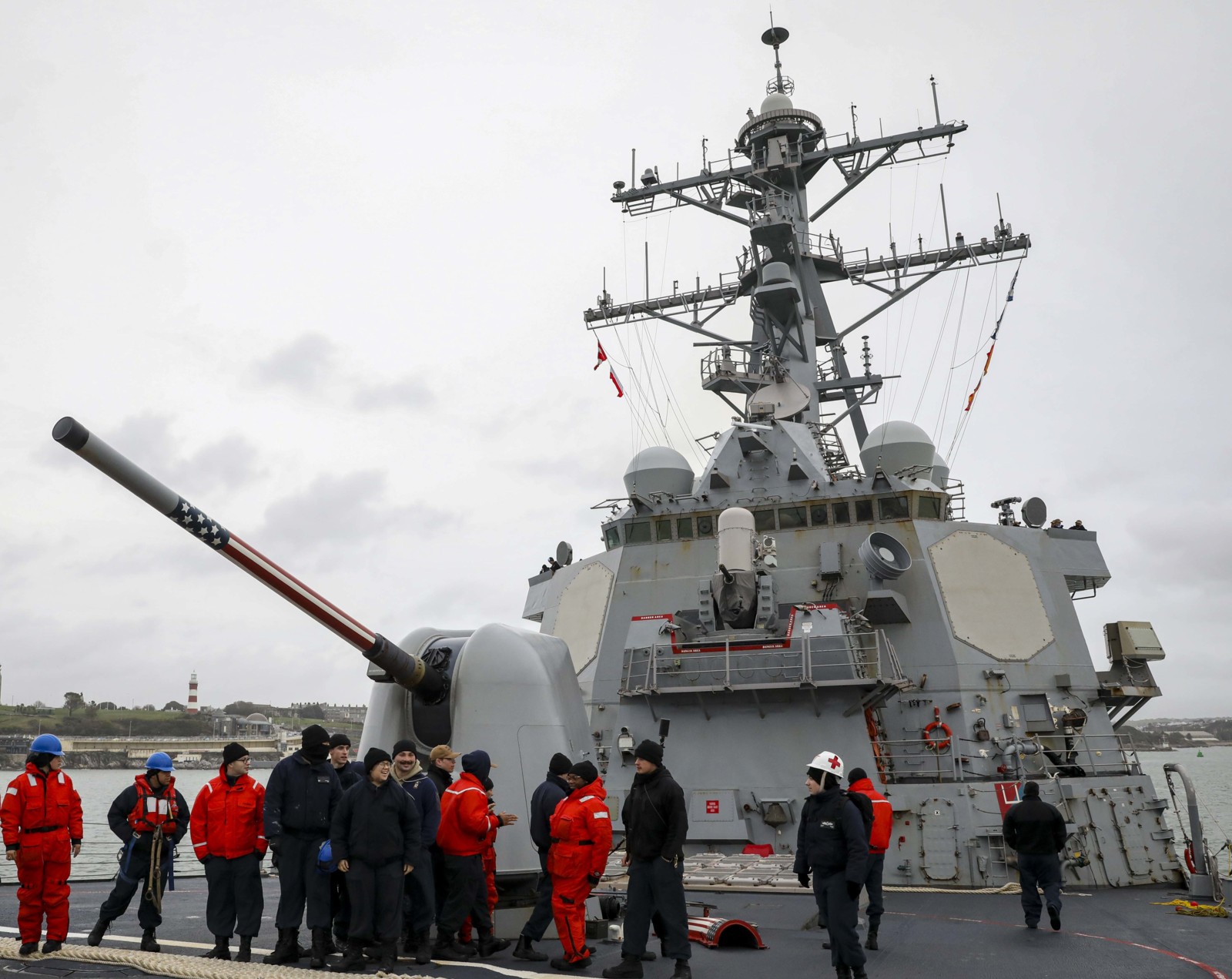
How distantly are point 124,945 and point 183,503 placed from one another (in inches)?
111

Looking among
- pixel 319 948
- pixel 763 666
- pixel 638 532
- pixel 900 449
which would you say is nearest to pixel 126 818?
pixel 319 948

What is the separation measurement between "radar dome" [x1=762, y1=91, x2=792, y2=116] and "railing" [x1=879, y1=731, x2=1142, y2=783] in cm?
1230

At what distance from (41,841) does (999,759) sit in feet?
31.8

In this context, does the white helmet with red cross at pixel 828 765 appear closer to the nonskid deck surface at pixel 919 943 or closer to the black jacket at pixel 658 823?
the black jacket at pixel 658 823

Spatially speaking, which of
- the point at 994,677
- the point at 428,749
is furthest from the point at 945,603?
the point at 428,749

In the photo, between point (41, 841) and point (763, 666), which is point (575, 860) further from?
point (763, 666)

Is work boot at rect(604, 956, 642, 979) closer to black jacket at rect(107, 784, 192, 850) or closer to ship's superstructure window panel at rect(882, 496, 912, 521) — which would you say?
black jacket at rect(107, 784, 192, 850)

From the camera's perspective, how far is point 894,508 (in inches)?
527

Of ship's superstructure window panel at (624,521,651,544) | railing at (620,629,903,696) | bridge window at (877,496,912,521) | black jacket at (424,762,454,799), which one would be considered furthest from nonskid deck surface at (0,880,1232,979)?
ship's superstructure window panel at (624,521,651,544)

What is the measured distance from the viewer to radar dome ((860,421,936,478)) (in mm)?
14227

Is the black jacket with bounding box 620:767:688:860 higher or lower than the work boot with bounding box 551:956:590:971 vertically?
higher

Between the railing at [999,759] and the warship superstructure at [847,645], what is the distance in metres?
0.03

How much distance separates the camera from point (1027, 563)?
13.1m

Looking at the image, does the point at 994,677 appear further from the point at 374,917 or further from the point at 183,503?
the point at 183,503
